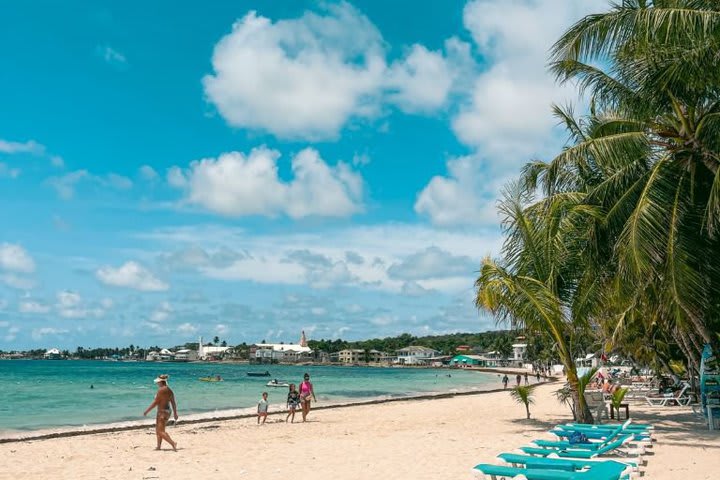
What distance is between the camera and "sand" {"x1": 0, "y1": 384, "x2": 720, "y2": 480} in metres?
9.23

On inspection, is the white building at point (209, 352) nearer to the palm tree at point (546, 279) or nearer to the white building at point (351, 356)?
the white building at point (351, 356)

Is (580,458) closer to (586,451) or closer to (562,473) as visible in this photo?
(586,451)

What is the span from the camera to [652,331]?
2166 cm

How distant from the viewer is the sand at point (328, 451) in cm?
923

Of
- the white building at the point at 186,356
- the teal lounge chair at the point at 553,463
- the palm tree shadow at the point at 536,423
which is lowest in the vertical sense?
the palm tree shadow at the point at 536,423

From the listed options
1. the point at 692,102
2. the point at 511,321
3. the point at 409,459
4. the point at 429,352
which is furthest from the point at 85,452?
the point at 429,352

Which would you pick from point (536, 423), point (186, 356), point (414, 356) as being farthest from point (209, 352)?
point (536, 423)

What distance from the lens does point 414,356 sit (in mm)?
165375

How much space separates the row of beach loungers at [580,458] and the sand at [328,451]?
0.36 metres

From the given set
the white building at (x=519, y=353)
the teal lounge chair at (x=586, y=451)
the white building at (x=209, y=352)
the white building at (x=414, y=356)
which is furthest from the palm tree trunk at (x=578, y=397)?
the white building at (x=209, y=352)

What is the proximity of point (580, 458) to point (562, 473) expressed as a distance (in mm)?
2011

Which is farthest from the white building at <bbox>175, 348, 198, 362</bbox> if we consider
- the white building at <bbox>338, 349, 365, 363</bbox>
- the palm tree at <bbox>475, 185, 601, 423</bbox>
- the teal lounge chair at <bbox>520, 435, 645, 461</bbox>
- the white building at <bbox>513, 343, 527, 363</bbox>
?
the teal lounge chair at <bbox>520, 435, 645, 461</bbox>

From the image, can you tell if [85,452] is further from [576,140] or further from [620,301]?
[576,140]

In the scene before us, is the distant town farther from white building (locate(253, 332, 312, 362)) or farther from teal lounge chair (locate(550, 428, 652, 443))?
teal lounge chair (locate(550, 428, 652, 443))
